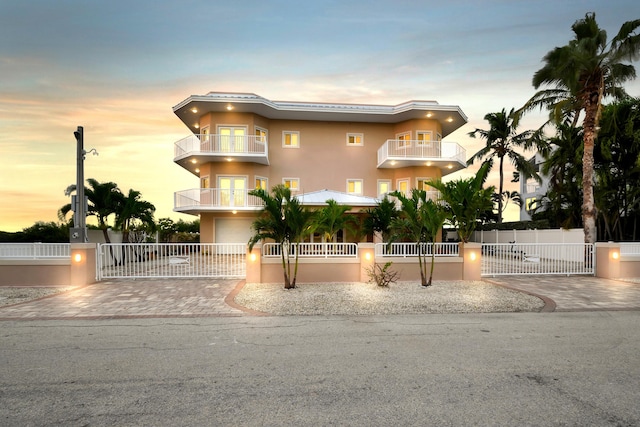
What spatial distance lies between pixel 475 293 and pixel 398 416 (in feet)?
23.3

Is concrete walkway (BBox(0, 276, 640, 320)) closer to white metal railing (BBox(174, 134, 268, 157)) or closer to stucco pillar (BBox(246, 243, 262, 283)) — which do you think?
stucco pillar (BBox(246, 243, 262, 283))

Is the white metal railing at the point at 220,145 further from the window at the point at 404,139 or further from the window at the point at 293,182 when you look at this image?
the window at the point at 404,139

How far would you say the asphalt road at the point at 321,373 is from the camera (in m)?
3.13

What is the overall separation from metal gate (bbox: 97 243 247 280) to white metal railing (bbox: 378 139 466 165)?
1428 centimetres

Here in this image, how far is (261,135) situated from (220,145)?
120 inches

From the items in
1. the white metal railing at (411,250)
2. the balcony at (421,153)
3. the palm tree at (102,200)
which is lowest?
the white metal railing at (411,250)

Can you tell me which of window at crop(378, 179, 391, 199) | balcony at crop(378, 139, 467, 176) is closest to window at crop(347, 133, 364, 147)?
balcony at crop(378, 139, 467, 176)

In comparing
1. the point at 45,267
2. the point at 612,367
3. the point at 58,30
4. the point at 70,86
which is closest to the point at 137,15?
the point at 58,30

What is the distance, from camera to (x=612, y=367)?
14.0ft

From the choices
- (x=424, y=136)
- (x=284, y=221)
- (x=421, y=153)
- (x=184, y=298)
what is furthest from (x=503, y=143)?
(x=184, y=298)

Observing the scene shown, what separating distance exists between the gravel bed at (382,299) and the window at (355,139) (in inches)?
615

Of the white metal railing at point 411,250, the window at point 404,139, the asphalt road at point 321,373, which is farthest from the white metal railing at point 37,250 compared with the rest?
the window at point 404,139

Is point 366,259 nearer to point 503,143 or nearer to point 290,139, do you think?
point 290,139

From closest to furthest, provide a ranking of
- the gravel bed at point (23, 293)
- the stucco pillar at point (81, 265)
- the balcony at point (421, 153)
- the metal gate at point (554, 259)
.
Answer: the gravel bed at point (23, 293)
the stucco pillar at point (81, 265)
the metal gate at point (554, 259)
the balcony at point (421, 153)
